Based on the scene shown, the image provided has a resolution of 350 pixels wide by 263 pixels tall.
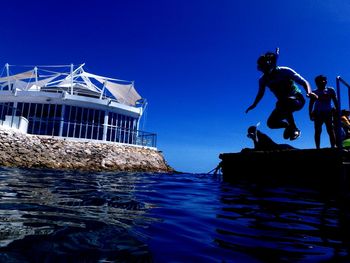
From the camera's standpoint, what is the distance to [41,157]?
18.1m

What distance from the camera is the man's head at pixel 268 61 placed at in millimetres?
6094

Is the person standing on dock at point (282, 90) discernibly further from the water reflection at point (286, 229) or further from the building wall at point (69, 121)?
the building wall at point (69, 121)

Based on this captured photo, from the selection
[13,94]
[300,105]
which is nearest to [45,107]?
[13,94]

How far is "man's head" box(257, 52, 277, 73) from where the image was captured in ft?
20.0

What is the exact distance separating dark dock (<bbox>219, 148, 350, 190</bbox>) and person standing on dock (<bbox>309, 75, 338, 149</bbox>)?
829 mm

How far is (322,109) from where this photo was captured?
19.3ft

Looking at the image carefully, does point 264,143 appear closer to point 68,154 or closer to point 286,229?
point 286,229

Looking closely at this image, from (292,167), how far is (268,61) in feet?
7.37

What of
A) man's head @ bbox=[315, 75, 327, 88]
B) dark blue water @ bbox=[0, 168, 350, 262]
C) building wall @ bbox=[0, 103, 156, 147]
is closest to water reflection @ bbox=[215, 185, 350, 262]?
dark blue water @ bbox=[0, 168, 350, 262]

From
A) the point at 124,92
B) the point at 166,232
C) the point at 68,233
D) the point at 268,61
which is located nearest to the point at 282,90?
the point at 268,61

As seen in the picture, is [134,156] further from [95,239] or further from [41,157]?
[95,239]

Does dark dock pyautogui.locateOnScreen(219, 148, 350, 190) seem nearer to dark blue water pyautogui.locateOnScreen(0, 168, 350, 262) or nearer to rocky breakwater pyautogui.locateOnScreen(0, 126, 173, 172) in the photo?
dark blue water pyautogui.locateOnScreen(0, 168, 350, 262)

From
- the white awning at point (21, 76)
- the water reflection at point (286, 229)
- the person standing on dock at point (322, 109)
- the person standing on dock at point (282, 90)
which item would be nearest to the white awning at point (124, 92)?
the white awning at point (21, 76)

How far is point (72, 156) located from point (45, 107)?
5.53 m
